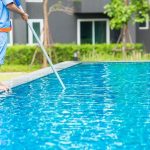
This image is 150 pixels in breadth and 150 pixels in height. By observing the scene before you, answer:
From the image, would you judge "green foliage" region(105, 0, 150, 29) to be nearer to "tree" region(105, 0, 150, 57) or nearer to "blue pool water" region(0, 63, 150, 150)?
"tree" region(105, 0, 150, 57)

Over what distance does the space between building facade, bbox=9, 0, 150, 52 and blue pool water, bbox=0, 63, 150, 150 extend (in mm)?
13810

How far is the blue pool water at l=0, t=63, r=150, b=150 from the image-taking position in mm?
4250

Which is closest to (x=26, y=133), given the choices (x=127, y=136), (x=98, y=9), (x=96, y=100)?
(x=127, y=136)

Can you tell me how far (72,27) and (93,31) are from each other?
864mm

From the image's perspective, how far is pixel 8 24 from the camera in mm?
7273

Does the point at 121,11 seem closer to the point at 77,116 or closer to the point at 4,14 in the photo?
the point at 4,14

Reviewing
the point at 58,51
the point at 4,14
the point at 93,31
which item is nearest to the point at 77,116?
the point at 4,14

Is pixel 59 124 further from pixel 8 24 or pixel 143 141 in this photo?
pixel 8 24

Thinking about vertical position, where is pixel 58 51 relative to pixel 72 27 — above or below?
below

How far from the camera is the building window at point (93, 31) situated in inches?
891

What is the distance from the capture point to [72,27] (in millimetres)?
22469

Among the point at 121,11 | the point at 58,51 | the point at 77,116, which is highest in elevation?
the point at 121,11

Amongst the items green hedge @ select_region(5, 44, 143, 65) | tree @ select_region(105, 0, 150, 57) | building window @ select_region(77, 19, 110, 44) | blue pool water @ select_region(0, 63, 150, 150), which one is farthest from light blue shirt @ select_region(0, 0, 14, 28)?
building window @ select_region(77, 19, 110, 44)

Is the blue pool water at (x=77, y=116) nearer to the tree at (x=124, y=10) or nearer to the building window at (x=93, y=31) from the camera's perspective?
the tree at (x=124, y=10)
